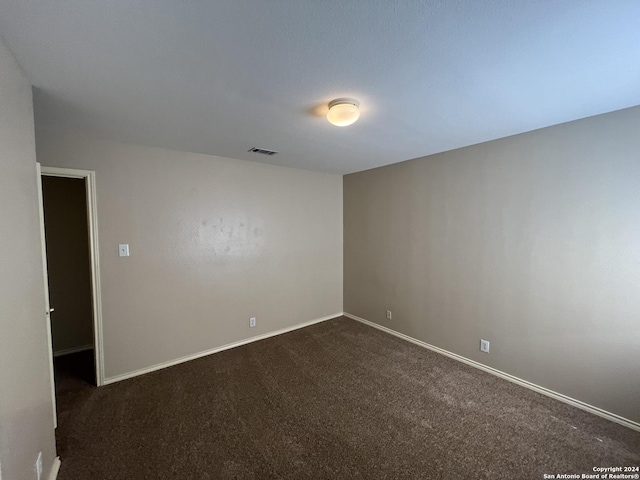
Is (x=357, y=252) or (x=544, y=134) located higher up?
(x=544, y=134)

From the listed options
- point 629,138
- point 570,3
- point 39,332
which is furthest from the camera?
point 629,138

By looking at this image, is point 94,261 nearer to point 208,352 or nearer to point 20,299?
point 20,299

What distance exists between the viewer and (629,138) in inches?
77.2

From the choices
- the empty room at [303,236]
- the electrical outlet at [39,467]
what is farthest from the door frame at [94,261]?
the electrical outlet at [39,467]

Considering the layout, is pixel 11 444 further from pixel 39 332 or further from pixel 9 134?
pixel 9 134

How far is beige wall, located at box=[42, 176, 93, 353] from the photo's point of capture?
333 centimetres

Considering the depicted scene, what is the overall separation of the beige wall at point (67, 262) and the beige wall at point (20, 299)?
7.08ft

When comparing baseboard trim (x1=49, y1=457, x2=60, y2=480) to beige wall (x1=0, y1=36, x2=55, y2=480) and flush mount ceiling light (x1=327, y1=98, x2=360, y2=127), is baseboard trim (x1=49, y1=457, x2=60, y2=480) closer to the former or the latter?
beige wall (x1=0, y1=36, x2=55, y2=480)

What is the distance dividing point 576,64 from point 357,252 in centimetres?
317

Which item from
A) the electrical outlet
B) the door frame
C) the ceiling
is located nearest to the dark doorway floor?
the door frame

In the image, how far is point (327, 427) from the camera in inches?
80.0

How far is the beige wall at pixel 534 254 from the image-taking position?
6.66 ft

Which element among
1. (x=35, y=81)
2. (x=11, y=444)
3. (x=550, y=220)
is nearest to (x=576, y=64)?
(x=550, y=220)

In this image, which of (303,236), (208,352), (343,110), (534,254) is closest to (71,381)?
(208,352)
